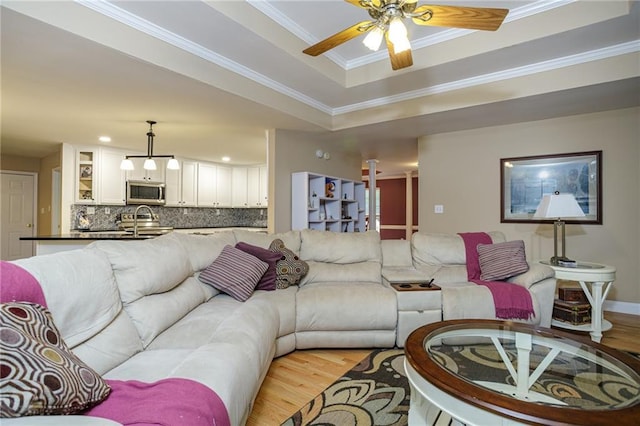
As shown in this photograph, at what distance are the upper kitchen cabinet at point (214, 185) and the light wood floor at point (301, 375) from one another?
541 cm

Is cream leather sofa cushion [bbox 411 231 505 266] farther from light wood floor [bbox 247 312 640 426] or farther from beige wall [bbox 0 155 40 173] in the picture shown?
beige wall [bbox 0 155 40 173]

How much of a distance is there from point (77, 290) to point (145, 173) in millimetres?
5476

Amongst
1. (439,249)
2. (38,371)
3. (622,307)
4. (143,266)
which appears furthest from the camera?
(622,307)

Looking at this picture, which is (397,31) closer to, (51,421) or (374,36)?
(374,36)

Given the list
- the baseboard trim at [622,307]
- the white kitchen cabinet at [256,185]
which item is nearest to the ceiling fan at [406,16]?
the baseboard trim at [622,307]

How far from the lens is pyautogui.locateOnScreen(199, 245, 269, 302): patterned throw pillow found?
247 cm

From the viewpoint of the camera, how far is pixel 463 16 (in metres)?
1.91

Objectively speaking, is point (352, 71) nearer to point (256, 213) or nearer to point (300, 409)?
point (300, 409)

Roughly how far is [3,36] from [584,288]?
16.2 feet

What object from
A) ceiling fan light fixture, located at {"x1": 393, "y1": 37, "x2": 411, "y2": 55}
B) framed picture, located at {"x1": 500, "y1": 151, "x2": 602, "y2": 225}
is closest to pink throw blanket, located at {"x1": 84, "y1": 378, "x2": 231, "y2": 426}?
ceiling fan light fixture, located at {"x1": 393, "y1": 37, "x2": 411, "y2": 55}

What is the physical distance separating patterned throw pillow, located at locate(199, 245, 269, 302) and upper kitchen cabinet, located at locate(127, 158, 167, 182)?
440 centimetres

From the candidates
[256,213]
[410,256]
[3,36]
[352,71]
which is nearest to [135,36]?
[3,36]

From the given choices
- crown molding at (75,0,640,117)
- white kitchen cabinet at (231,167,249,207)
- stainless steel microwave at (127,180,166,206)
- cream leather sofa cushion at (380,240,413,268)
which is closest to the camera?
crown molding at (75,0,640,117)

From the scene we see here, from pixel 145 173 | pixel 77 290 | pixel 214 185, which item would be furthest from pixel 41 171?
pixel 77 290
